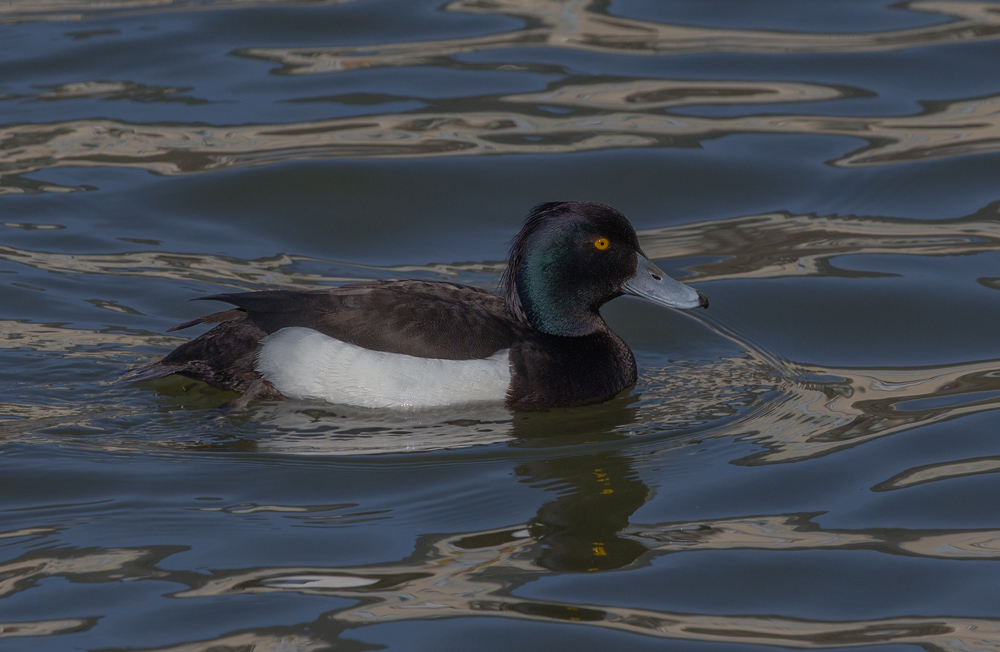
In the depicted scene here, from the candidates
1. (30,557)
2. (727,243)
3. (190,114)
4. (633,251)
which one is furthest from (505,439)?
(190,114)

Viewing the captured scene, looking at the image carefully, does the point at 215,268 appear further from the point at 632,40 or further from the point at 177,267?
the point at 632,40

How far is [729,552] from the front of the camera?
482cm

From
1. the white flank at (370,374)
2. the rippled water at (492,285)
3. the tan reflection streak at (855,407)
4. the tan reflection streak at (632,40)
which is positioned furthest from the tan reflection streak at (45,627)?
the tan reflection streak at (632,40)

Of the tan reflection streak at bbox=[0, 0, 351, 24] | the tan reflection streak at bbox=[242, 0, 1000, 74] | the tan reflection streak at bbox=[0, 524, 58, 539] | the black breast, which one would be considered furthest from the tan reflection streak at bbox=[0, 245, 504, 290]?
the tan reflection streak at bbox=[0, 0, 351, 24]

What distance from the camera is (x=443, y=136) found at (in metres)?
9.91

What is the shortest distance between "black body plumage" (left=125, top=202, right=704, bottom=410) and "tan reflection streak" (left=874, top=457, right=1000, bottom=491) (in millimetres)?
1452

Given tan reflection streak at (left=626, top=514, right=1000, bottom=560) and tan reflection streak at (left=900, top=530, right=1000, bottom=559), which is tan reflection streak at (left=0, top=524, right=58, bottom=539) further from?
tan reflection streak at (left=900, top=530, right=1000, bottom=559)

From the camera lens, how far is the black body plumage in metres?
6.05

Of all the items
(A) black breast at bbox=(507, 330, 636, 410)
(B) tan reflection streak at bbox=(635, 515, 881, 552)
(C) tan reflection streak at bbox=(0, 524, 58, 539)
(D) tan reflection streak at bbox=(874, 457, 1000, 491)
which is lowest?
(B) tan reflection streak at bbox=(635, 515, 881, 552)

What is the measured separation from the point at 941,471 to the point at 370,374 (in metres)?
2.52

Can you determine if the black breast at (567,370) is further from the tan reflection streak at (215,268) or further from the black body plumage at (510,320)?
the tan reflection streak at (215,268)

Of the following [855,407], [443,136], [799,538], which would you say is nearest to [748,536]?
[799,538]

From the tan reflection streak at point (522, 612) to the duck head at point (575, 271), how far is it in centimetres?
202

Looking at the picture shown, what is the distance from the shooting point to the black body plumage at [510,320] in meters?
6.05
